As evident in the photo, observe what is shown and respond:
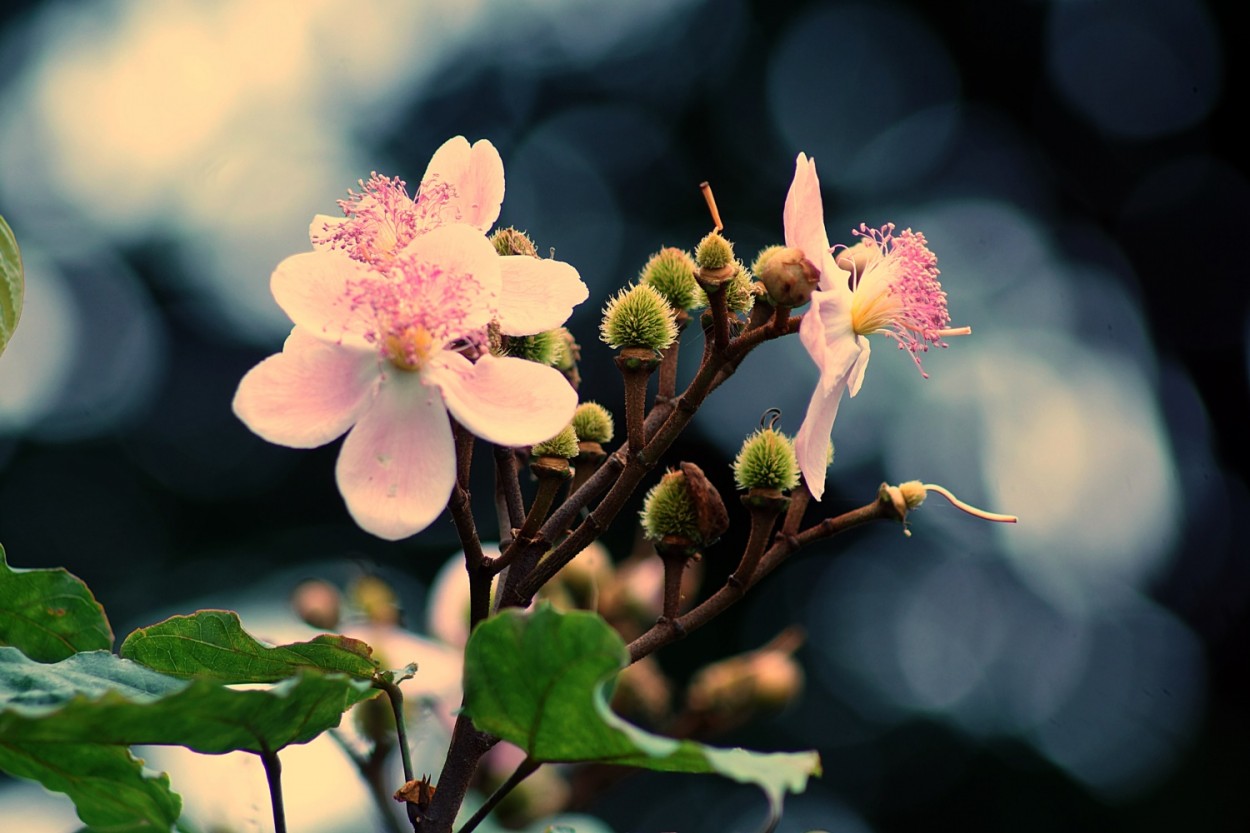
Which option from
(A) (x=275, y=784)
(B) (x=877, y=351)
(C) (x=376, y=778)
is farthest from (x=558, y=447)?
(B) (x=877, y=351)

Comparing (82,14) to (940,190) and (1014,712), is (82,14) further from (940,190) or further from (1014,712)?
(1014,712)

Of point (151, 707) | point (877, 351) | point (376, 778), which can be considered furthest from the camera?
point (877, 351)

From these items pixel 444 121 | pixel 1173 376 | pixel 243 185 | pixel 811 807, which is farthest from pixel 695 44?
pixel 811 807

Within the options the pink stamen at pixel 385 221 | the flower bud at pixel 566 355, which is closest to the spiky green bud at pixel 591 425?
the flower bud at pixel 566 355

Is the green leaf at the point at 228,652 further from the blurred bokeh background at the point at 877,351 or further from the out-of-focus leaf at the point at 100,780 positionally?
the blurred bokeh background at the point at 877,351

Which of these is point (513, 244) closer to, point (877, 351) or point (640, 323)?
point (640, 323)

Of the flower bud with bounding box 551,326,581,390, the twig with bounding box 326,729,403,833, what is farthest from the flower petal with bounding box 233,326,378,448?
the twig with bounding box 326,729,403,833

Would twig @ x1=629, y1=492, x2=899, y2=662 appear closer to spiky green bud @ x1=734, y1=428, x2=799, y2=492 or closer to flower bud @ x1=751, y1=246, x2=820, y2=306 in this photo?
spiky green bud @ x1=734, y1=428, x2=799, y2=492
